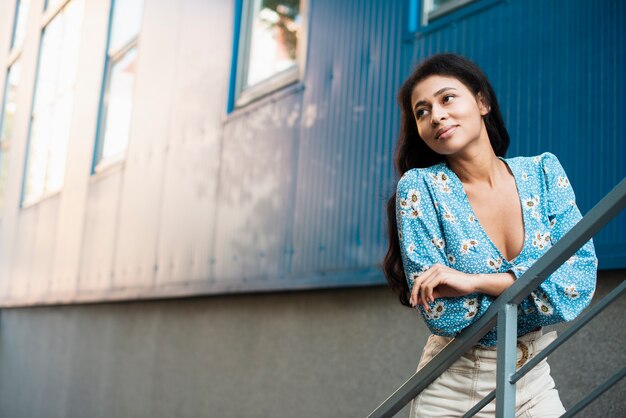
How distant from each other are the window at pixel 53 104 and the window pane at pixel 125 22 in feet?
3.78

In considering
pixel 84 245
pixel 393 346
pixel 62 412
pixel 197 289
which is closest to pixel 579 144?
pixel 393 346

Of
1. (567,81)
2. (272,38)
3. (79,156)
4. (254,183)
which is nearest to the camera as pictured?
(567,81)

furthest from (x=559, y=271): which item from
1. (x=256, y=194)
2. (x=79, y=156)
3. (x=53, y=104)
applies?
(x=53, y=104)

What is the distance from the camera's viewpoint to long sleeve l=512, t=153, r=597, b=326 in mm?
1746

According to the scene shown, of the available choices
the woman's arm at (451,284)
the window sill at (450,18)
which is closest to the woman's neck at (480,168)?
the woman's arm at (451,284)

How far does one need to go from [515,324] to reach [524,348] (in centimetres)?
15

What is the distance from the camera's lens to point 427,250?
1.83 metres

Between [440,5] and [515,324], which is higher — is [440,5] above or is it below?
above

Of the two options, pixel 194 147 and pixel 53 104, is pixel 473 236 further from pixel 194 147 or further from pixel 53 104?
pixel 53 104

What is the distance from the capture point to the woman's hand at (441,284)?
1712 mm

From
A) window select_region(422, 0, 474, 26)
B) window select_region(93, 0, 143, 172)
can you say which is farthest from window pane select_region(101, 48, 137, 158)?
window select_region(422, 0, 474, 26)

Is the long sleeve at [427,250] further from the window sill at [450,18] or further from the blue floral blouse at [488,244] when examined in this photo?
the window sill at [450,18]

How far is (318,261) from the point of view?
4867mm

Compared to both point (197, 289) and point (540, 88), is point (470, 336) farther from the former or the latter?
point (197, 289)
